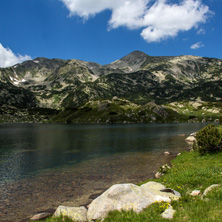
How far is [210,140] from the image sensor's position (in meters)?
32.6

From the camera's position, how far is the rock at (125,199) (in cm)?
1224

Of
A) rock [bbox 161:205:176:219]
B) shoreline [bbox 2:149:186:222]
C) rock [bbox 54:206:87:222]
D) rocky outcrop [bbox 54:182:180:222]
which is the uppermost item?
rock [bbox 161:205:176:219]

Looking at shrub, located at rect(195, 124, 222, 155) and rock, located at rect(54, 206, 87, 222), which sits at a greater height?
shrub, located at rect(195, 124, 222, 155)

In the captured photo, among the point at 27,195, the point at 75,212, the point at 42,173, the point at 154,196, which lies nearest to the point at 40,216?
the point at 75,212

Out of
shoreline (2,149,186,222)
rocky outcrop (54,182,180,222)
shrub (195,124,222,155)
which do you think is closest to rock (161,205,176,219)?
rocky outcrop (54,182,180,222)

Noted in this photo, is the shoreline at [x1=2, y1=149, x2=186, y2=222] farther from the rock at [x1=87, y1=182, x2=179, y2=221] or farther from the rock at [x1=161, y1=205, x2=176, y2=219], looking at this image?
the rock at [x1=161, y1=205, x2=176, y2=219]

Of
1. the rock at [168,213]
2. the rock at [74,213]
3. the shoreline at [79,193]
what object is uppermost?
the rock at [168,213]

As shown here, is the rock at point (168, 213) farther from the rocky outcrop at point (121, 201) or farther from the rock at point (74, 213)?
the rock at point (74, 213)

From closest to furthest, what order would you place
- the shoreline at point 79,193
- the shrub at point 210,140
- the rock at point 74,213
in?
the rock at point 74,213 → the shoreline at point 79,193 → the shrub at point 210,140

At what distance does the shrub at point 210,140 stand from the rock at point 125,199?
78.2ft

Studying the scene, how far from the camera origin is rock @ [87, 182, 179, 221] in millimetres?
12242

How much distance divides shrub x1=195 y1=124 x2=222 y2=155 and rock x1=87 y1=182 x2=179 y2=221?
78.2ft

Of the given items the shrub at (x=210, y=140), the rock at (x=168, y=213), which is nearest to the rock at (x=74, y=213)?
the rock at (x=168, y=213)

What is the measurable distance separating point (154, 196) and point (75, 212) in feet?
20.8
